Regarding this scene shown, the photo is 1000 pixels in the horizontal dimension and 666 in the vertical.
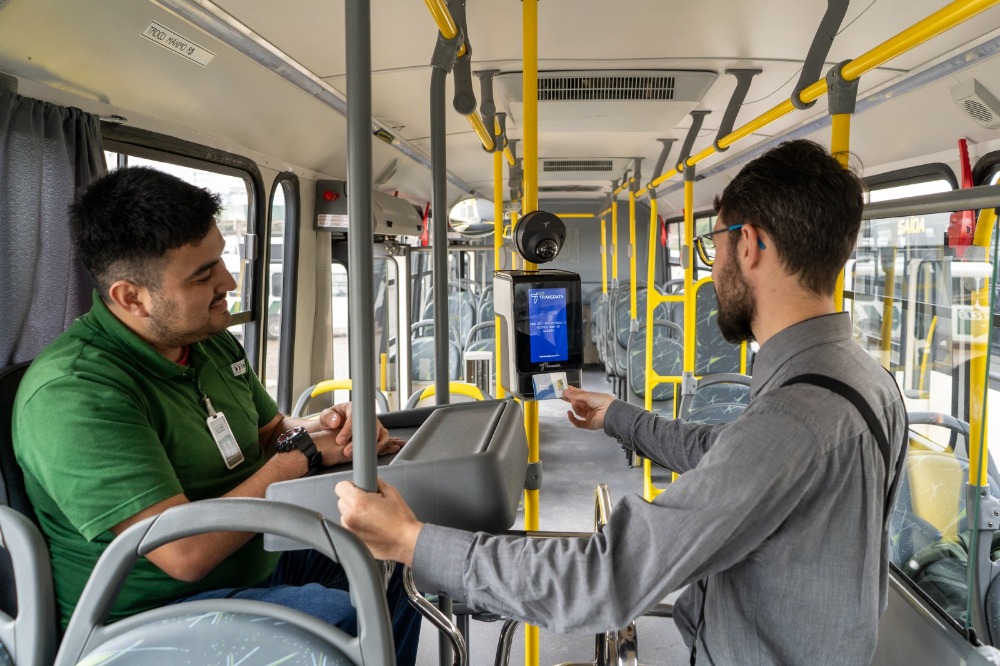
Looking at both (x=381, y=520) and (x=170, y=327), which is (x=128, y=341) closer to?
(x=170, y=327)

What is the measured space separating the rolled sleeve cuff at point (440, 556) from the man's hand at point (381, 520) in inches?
0.6

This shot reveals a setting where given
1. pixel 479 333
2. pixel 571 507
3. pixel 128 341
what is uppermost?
pixel 128 341

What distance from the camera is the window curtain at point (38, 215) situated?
1812mm

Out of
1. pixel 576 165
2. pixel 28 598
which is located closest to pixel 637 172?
pixel 576 165

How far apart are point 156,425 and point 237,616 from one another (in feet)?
2.41

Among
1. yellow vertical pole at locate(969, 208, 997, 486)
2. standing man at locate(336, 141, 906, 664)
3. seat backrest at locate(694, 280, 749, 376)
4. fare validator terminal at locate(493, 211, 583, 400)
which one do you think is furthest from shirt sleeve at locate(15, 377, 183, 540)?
seat backrest at locate(694, 280, 749, 376)

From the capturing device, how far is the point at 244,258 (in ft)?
11.8

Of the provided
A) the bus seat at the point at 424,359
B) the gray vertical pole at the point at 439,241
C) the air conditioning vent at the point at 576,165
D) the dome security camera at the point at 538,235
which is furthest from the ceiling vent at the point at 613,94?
the bus seat at the point at 424,359

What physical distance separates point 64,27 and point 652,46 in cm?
194

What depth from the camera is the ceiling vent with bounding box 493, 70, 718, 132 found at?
9.84 ft

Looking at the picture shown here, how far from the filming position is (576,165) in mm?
6016

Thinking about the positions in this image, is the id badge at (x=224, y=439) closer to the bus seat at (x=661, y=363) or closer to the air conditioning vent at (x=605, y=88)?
the air conditioning vent at (x=605, y=88)

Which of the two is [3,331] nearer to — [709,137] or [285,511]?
[285,511]

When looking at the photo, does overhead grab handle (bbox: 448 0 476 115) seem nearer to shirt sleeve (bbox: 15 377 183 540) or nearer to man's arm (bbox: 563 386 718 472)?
man's arm (bbox: 563 386 718 472)
